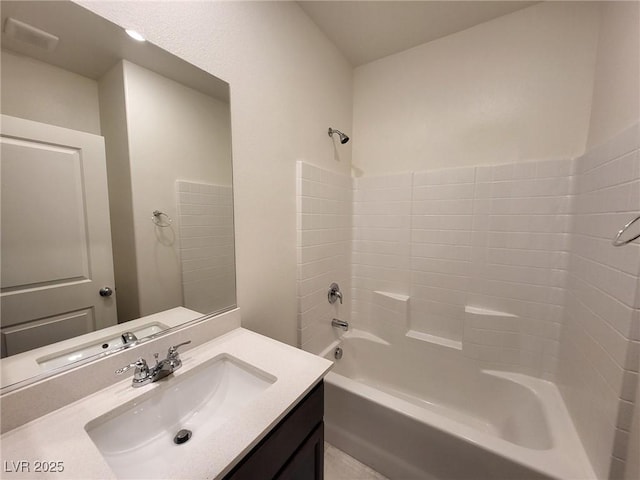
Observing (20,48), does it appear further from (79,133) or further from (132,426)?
(132,426)

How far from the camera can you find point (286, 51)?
1335 mm

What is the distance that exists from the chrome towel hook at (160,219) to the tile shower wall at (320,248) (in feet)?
2.29

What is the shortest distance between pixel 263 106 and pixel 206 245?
2.43 ft

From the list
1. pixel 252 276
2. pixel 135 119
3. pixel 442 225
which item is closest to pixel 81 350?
pixel 252 276

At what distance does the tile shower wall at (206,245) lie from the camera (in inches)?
39.8

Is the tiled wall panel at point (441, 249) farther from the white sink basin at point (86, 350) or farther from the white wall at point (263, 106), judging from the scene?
the white sink basin at point (86, 350)

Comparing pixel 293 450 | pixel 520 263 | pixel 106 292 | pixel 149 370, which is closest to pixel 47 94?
pixel 106 292

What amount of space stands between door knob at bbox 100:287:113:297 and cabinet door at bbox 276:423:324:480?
752 millimetres

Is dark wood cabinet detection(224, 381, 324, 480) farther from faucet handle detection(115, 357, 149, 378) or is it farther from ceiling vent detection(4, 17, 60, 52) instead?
ceiling vent detection(4, 17, 60, 52)

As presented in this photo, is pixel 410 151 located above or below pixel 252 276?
above

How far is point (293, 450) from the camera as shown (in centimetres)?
74

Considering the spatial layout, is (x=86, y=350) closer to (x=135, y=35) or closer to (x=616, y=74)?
(x=135, y=35)

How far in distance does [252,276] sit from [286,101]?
0.97m

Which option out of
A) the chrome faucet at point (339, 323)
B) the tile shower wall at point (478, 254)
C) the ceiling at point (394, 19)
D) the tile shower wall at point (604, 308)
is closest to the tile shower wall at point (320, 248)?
the chrome faucet at point (339, 323)
